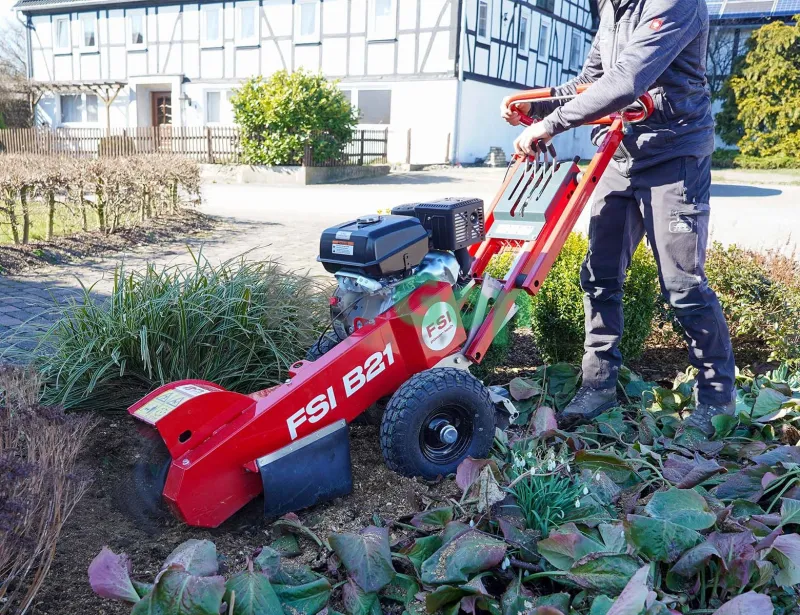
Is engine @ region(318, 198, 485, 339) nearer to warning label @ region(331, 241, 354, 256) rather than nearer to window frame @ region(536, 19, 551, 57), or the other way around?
warning label @ region(331, 241, 354, 256)

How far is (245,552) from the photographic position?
233 centimetres

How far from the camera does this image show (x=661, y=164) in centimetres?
311

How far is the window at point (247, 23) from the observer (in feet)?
84.7

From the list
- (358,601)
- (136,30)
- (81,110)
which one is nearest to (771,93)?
(136,30)

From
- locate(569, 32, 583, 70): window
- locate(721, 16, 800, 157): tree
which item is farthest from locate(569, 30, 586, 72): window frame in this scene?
locate(721, 16, 800, 157): tree

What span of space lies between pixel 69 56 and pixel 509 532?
32052 millimetres

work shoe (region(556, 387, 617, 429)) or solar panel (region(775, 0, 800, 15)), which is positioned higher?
solar panel (region(775, 0, 800, 15))

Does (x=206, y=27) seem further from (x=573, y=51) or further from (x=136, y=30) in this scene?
(x=573, y=51)

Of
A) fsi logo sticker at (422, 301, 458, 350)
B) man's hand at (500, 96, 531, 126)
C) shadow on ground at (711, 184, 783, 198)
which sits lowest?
fsi logo sticker at (422, 301, 458, 350)

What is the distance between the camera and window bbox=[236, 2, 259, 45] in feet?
84.7

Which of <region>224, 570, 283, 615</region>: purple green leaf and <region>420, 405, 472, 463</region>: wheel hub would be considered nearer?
<region>224, 570, 283, 615</region>: purple green leaf

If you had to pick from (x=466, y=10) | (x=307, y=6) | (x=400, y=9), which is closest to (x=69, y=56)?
(x=307, y=6)

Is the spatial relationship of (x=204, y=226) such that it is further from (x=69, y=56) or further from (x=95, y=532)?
(x=69, y=56)

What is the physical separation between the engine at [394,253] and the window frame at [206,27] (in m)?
25.8
